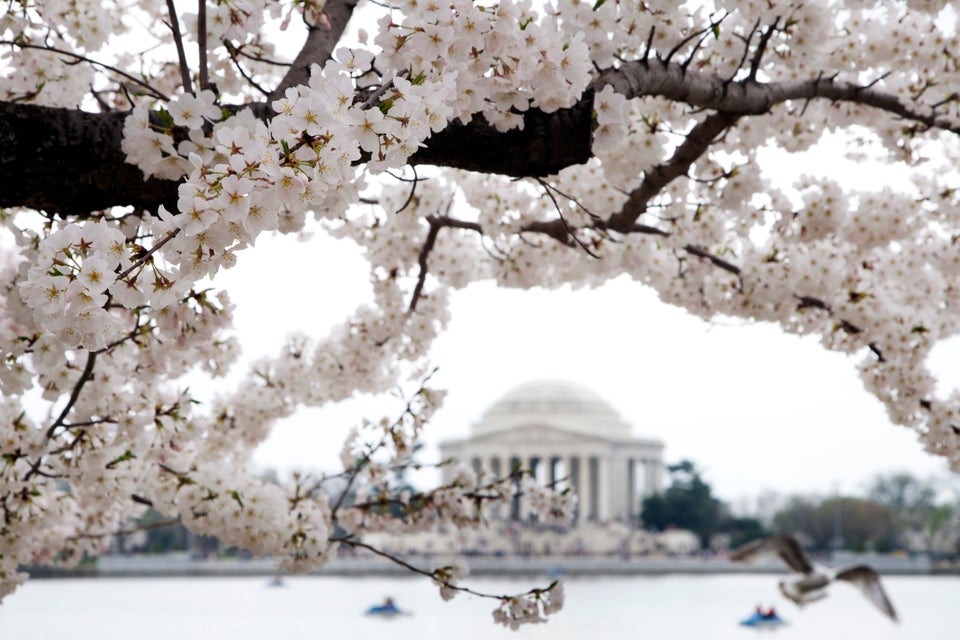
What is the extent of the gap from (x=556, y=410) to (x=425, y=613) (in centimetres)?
5832

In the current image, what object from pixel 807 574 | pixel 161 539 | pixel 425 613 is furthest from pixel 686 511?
pixel 807 574

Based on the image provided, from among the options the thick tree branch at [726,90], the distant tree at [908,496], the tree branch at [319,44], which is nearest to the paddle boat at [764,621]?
the thick tree branch at [726,90]

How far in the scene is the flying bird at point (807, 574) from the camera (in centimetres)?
1160

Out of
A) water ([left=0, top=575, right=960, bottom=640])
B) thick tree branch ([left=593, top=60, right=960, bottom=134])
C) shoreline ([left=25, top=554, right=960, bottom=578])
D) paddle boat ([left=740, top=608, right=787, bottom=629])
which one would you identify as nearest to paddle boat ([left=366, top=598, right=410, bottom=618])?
water ([left=0, top=575, right=960, bottom=640])

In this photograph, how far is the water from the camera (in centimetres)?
2220

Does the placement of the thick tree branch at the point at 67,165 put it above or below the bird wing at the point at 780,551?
above

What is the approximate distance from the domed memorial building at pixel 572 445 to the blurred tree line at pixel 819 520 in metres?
4.59

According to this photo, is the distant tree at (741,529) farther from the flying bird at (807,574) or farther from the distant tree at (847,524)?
the flying bird at (807,574)

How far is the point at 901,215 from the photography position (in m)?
7.06

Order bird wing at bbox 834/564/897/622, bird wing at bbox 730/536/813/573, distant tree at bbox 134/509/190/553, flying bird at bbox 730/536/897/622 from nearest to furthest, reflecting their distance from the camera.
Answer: bird wing at bbox 730/536/813/573, flying bird at bbox 730/536/897/622, bird wing at bbox 834/564/897/622, distant tree at bbox 134/509/190/553

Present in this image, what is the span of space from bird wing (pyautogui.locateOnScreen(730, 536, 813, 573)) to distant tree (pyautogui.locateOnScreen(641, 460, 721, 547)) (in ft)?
191

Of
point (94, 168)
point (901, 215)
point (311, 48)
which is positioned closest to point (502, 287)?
point (901, 215)

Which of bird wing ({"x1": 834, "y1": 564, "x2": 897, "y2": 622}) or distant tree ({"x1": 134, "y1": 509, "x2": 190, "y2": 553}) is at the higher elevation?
distant tree ({"x1": 134, "y1": 509, "x2": 190, "y2": 553})

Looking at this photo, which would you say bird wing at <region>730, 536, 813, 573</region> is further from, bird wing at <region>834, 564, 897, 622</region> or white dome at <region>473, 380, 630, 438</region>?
white dome at <region>473, 380, 630, 438</region>
